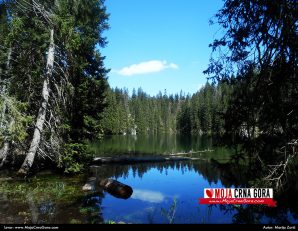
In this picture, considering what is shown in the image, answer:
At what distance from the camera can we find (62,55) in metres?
21.3

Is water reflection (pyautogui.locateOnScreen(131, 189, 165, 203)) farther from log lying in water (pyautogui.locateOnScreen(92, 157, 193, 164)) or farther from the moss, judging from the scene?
log lying in water (pyautogui.locateOnScreen(92, 157, 193, 164))

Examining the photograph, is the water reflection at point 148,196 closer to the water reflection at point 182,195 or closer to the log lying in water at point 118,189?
the water reflection at point 182,195

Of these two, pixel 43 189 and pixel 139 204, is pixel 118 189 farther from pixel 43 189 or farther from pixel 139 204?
pixel 43 189

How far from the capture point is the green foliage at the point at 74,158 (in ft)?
68.6

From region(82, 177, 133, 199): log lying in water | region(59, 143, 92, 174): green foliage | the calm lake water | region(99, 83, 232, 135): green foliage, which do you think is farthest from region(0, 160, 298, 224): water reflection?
region(99, 83, 232, 135): green foliage

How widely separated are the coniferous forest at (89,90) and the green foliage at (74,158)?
6 centimetres

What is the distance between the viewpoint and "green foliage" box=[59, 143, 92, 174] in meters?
20.9

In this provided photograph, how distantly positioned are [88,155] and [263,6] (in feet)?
57.5

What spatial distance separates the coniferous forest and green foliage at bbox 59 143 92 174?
0.06 m

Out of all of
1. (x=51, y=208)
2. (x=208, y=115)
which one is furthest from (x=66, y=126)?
(x=208, y=115)

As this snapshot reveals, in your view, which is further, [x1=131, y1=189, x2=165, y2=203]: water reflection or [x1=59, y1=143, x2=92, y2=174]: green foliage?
[x1=59, y1=143, x2=92, y2=174]: green foliage

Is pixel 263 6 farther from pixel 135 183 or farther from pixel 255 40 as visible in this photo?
pixel 135 183

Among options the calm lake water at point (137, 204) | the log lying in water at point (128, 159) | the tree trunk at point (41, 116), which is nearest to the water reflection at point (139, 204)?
the calm lake water at point (137, 204)

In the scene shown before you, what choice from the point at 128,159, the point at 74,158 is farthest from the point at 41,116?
the point at 128,159
